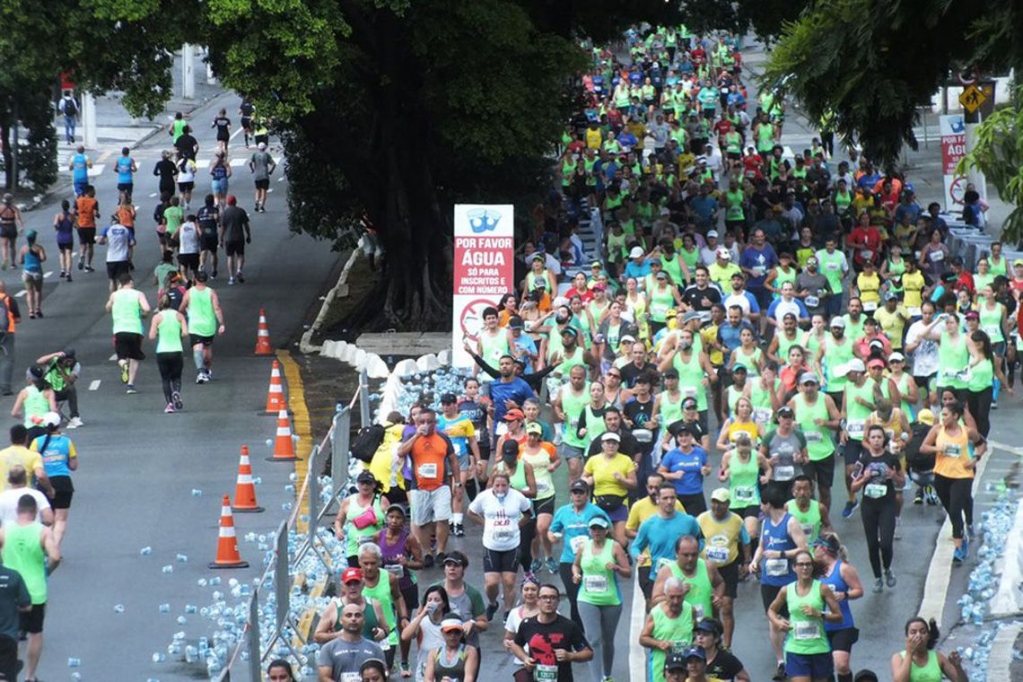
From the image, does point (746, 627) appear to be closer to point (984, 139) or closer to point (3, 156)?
point (984, 139)

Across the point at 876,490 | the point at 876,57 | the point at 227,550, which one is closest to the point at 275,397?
the point at 227,550

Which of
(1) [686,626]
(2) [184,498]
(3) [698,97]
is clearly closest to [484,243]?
(2) [184,498]

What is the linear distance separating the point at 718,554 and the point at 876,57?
5.32 m

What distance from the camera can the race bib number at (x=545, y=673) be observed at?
13891mm

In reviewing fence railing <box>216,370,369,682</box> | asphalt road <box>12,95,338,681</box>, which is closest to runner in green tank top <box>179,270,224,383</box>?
asphalt road <box>12,95,338,681</box>

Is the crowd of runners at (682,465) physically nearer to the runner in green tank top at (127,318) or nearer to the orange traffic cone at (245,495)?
the orange traffic cone at (245,495)

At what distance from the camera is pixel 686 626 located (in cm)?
1420

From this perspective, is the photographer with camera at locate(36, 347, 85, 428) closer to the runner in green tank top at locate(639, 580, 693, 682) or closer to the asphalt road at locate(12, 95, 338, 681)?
the asphalt road at locate(12, 95, 338, 681)

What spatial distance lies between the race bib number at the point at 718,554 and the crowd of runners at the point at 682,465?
0.03 m

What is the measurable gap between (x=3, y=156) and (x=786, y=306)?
28.9m

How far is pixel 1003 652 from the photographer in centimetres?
1631

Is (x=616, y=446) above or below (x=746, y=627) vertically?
above

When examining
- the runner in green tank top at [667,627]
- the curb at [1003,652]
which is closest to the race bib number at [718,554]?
the runner in green tank top at [667,627]

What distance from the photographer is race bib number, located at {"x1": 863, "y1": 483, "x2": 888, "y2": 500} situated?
57.8 ft
